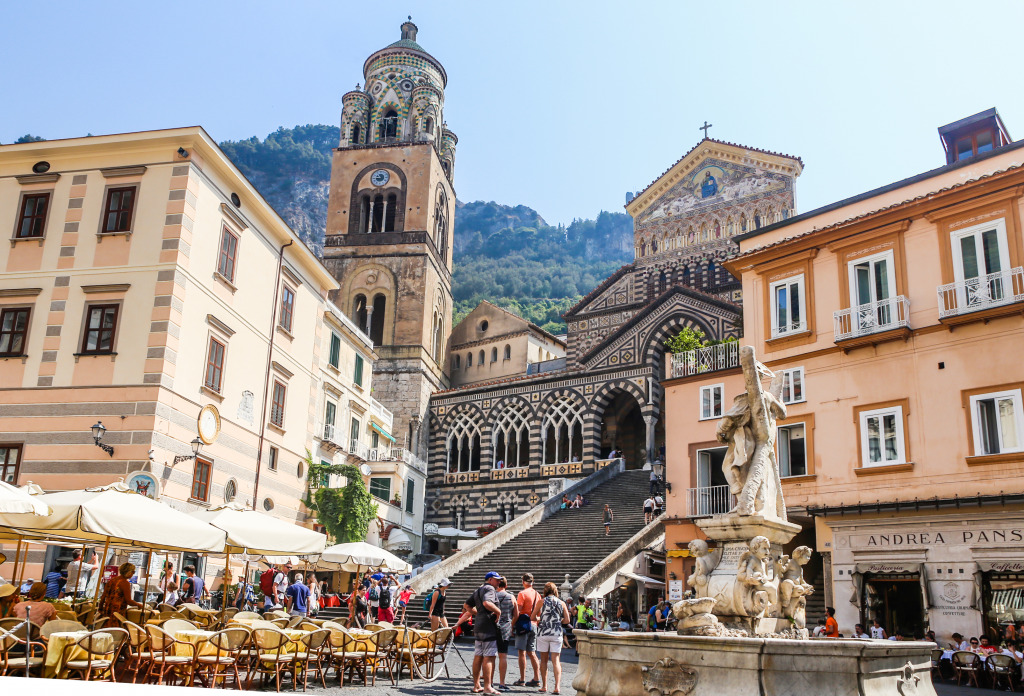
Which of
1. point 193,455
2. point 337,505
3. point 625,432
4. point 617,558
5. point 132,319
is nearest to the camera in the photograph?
point 132,319

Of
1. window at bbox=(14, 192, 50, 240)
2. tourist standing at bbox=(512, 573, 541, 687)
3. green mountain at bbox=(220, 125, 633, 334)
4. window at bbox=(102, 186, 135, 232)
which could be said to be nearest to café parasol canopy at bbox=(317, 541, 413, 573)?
tourist standing at bbox=(512, 573, 541, 687)

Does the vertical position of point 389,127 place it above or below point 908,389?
above

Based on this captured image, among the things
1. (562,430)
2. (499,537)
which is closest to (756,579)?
(499,537)

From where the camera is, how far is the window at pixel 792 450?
19203mm

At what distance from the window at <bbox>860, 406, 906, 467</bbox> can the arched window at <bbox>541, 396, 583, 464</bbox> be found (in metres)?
19.5

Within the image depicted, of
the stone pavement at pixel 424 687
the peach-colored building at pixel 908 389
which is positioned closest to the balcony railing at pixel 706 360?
the peach-colored building at pixel 908 389

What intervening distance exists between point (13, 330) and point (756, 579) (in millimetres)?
17576

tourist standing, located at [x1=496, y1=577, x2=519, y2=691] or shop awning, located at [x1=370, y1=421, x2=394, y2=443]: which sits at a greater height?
shop awning, located at [x1=370, y1=421, x2=394, y2=443]

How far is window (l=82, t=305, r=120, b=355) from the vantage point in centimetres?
1836

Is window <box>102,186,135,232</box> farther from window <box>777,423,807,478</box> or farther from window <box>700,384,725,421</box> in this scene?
window <box>777,423,807,478</box>

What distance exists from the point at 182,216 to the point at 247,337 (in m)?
3.73

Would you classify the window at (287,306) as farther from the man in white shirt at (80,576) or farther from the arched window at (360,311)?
the arched window at (360,311)

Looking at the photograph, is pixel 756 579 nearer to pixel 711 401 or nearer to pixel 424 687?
pixel 424 687

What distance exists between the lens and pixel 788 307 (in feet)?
66.2
